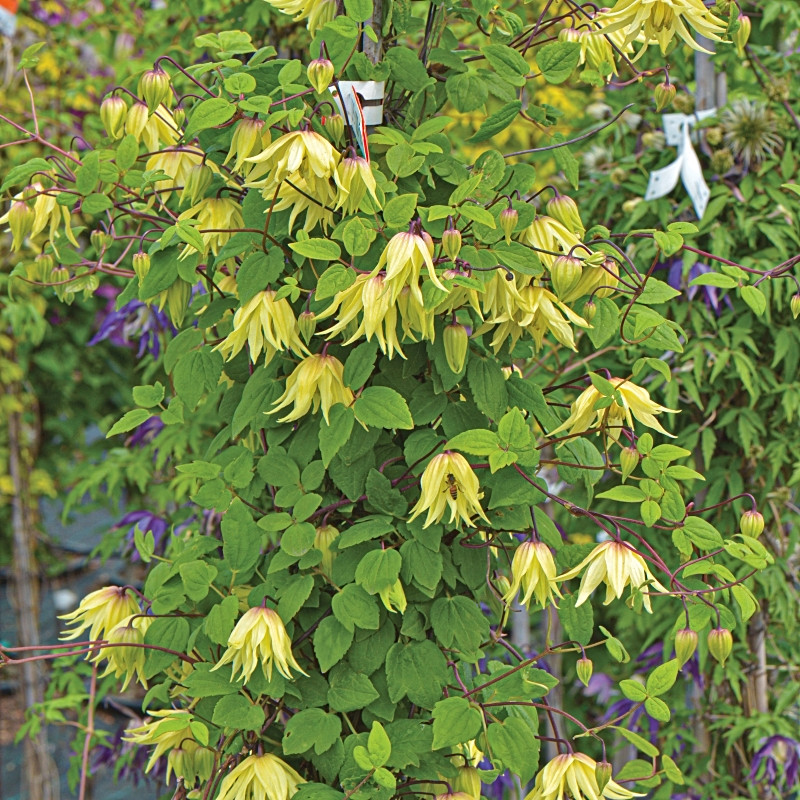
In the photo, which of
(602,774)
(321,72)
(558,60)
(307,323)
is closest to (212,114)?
(321,72)

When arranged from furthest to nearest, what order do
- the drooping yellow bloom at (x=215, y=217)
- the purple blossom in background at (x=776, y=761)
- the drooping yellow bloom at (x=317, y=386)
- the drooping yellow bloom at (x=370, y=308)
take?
the purple blossom in background at (x=776, y=761), the drooping yellow bloom at (x=215, y=217), the drooping yellow bloom at (x=317, y=386), the drooping yellow bloom at (x=370, y=308)

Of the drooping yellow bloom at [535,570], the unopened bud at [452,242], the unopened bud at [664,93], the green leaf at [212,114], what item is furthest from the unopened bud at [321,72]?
the drooping yellow bloom at [535,570]

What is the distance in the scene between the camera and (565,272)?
0.87m

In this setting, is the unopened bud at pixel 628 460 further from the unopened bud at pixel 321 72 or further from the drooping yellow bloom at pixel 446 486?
the unopened bud at pixel 321 72

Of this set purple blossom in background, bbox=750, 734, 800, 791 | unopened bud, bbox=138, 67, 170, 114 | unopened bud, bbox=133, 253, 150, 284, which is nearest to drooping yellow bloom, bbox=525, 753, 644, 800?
unopened bud, bbox=133, 253, 150, 284

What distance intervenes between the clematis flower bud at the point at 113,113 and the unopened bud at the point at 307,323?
0.94 ft

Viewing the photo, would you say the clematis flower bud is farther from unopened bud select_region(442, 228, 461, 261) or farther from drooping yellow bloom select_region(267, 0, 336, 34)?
unopened bud select_region(442, 228, 461, 261)

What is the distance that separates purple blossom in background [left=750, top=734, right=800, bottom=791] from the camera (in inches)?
62.4

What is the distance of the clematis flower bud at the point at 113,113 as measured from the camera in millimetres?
979

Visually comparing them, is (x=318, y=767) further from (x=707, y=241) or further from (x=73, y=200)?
(x=707, y=241)

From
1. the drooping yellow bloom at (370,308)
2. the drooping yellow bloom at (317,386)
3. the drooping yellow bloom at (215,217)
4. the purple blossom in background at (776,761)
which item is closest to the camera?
the drooping yellow bloom at (370,308)

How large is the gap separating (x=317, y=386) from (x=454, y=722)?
33 centimetres

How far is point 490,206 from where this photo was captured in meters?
0.91

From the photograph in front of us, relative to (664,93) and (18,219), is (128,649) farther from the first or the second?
(664,93)
